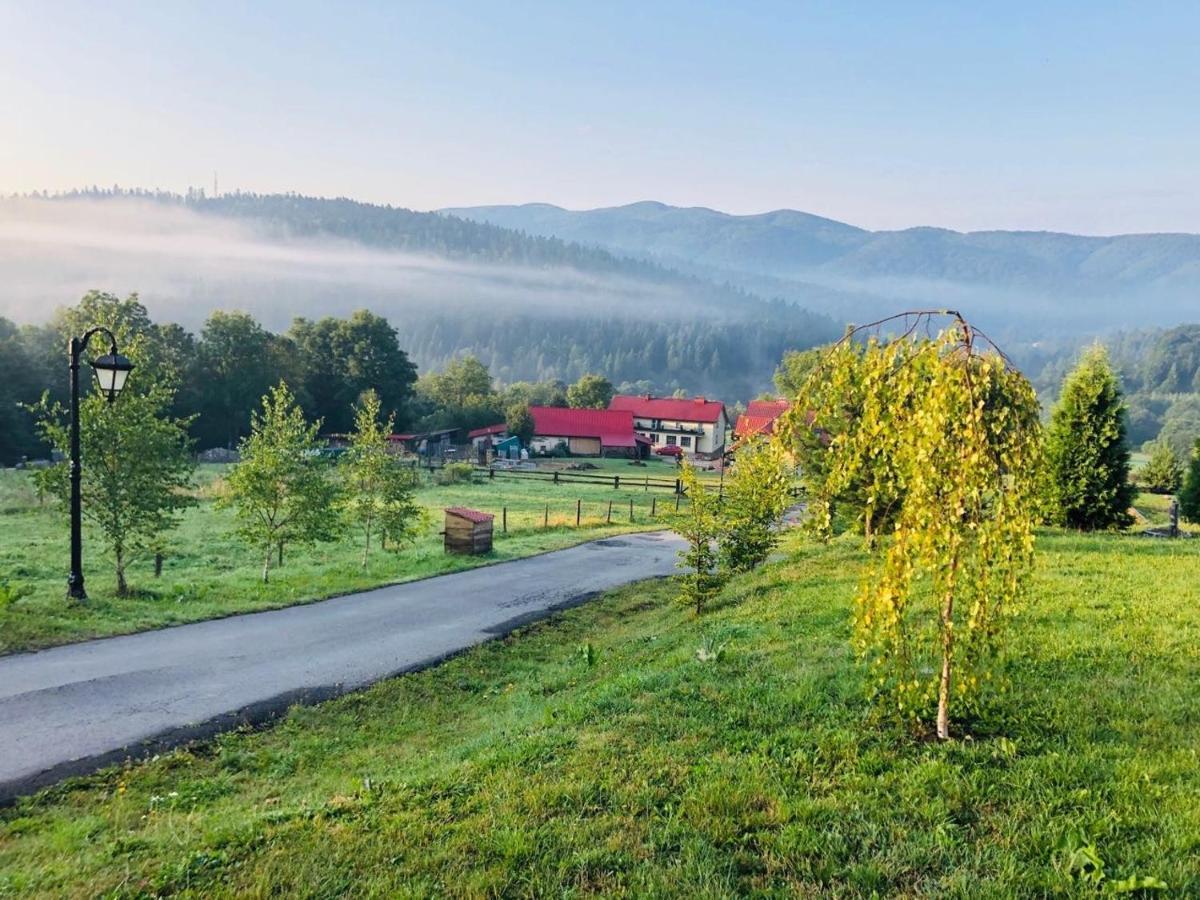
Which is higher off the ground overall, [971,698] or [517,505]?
[971,698]

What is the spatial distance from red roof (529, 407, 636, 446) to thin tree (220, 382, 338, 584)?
57.1 metres

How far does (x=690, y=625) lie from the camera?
12.2 metres

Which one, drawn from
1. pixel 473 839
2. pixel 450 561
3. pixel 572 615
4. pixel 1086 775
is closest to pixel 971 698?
pixel 1086 775

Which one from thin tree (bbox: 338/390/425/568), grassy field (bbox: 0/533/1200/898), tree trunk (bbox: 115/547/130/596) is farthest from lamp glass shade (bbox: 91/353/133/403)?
thin tree (bbox: 338/390/425/568)

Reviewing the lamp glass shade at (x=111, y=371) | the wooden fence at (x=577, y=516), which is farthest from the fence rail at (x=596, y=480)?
the lamp glass shade at (x=111, y=371)

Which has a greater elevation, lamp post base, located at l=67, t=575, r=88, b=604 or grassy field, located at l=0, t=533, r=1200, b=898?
grassy field, located at l=0, t=533, r=1200, b=898

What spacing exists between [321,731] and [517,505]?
89.8 feet

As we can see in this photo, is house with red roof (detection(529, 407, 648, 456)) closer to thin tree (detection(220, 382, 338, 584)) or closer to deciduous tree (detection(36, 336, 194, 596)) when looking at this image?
thin tree (detection(220, 382, 338, 584))

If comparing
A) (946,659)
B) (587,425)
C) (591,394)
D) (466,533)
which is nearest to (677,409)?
(591,394)

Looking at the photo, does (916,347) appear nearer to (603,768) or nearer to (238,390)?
(603,768)

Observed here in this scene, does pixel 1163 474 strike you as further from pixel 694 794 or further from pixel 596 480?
pixel 694 794

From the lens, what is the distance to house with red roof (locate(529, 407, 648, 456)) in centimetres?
7569

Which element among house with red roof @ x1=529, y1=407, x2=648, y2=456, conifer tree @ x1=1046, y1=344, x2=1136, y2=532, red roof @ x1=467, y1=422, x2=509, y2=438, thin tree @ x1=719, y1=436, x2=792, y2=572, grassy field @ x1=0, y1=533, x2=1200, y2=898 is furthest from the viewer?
house with red roof @ x1=529, y1=407, x2=648, y2=456

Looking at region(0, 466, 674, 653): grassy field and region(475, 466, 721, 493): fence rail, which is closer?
region(0, 466, 674, 653): grassy field
